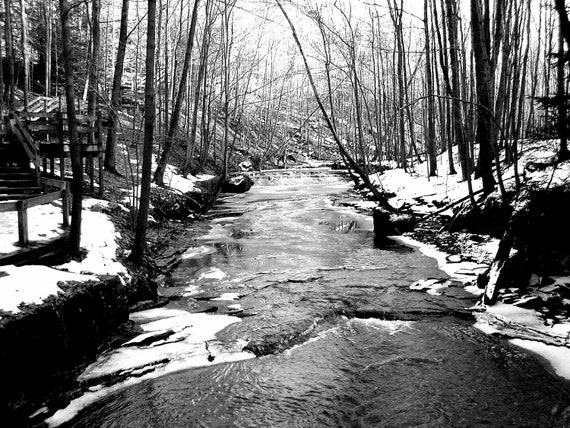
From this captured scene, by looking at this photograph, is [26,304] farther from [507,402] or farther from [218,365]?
[507,402]

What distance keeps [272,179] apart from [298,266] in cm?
2361

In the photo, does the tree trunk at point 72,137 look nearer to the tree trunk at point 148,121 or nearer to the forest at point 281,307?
the forest at point 281,307

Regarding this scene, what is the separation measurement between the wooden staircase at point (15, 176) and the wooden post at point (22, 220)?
12.7 ft

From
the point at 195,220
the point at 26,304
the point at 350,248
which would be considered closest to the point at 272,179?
the point at 195,220

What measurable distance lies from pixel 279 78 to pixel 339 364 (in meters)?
32.6

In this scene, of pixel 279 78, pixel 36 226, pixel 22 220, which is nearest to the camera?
pixel 22 220

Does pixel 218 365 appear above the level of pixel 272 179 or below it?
below

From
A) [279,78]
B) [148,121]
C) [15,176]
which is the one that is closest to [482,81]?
[148,121]

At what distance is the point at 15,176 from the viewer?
11.9 metres

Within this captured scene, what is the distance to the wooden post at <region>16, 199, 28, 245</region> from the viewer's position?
6793 mm

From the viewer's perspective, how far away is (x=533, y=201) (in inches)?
301

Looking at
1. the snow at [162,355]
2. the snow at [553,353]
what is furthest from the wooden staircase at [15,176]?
the snow at [553,353]

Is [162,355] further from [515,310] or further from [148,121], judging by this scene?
[515,310]

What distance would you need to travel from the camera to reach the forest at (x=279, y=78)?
10656 millimetres
